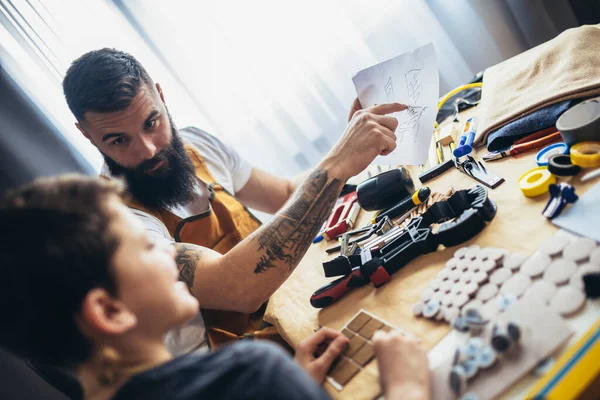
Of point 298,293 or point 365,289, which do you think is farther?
point 298,293

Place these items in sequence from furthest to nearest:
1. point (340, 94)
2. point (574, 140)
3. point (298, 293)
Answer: point (340, 94), point (298, 293), point (574, 140)

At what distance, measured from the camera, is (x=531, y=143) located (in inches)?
28.0

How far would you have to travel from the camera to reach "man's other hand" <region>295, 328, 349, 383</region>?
1.77ft

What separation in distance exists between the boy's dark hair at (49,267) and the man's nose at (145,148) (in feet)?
1.68

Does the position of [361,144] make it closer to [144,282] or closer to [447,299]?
[447,299]

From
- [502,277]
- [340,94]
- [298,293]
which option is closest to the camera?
[502,277]

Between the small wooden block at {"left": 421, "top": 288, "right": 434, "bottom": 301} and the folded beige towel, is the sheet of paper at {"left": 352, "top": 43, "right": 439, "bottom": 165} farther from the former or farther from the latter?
the small wooden block at {"left": 421, "top": 288, "right": 434, "bottom": 301}

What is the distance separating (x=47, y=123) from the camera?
139 centimetres

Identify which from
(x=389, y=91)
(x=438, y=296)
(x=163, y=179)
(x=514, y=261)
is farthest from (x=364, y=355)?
(x=163, y=179)

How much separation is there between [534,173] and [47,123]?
149 cm

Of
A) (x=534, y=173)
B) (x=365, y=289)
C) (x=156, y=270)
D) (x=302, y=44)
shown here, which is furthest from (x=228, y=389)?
(x=302, y=44)

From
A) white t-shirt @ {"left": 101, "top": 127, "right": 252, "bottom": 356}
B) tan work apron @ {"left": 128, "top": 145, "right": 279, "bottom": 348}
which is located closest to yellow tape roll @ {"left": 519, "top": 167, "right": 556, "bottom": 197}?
tan work apron @ {"left": 128, "top": 145, "right": 279, "bottom": 348}

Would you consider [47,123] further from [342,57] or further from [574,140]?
[574,140]

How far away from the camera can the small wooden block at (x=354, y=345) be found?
0.55 m
